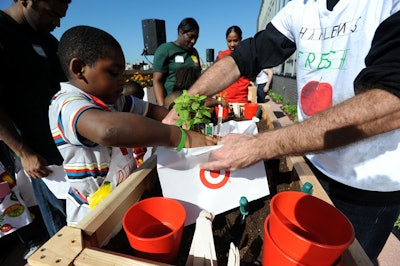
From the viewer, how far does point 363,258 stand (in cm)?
64

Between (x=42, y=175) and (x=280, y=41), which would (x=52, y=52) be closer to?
(x=42, y=175)

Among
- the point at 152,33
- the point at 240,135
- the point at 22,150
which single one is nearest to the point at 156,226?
the point at 240,135

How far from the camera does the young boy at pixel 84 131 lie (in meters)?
0.89

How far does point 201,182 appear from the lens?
0.95 metres

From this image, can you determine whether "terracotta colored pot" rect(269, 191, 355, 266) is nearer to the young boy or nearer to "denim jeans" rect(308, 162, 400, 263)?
the young boy

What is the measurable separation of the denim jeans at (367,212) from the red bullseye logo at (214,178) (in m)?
0.69

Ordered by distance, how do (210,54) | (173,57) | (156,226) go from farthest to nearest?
1. (210,54)
2. (173,57)
3. (156,226)

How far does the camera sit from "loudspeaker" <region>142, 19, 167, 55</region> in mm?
6180

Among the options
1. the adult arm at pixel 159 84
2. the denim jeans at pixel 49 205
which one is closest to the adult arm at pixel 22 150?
the denim jeans at pixel 49 205

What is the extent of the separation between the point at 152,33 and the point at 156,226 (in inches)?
260

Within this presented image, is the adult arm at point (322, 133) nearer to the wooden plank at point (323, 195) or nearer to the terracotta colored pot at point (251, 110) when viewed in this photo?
the wooden plank at point (323, 195)

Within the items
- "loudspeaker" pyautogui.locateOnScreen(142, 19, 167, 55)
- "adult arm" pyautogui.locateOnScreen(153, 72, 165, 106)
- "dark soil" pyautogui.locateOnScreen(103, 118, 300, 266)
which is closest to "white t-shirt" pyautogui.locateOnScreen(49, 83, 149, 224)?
"dark soil" pyautogui.locateOnScreen(103, 118, 300, 266)

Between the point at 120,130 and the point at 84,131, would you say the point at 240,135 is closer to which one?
the point at 120,130

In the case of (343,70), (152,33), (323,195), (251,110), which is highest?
(152,33)
